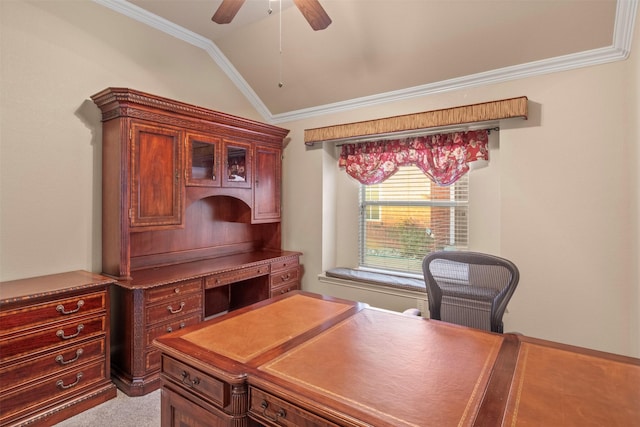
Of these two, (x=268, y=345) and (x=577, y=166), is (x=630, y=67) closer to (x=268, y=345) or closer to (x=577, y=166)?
(x=577, y=166)

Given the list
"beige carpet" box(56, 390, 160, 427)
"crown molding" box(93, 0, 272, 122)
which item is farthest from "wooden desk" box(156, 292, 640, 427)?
"crown molding" box(93, 0, 272, 122)

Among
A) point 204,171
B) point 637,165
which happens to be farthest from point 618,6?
point 204,171

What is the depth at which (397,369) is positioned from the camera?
3.88 ft

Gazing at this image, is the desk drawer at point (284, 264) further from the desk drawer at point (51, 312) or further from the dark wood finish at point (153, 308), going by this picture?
the desk drawer at point (51, 312)

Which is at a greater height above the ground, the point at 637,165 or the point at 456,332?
the point at 637,165

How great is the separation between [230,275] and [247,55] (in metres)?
2.13

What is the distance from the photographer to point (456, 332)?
1507 millimetres

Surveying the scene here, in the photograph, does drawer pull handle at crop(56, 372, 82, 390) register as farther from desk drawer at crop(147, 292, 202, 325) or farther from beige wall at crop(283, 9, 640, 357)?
beige wall at crop(283, 9, 640, 357)

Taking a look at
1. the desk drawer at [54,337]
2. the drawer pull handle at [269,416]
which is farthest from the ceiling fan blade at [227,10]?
the desk drawer at [54,337]

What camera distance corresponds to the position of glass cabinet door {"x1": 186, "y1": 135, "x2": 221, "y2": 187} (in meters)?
2.79

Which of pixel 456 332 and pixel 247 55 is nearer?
pixel 456 332

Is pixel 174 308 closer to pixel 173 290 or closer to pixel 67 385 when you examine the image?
pixel 173 290

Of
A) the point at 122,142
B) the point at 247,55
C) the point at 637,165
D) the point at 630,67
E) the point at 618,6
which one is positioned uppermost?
the point at 247,55

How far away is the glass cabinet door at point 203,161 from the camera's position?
2.79m
